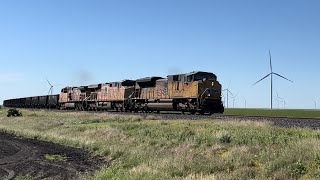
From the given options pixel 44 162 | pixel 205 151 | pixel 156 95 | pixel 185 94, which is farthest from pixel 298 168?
pixel 156 95

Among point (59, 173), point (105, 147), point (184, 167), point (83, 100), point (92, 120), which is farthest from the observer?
point (83, 100)

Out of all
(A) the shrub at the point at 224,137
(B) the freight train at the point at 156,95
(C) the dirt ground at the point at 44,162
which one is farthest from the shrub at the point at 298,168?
(B) the freight train at the point at 156,95

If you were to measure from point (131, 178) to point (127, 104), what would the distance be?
3530 cm

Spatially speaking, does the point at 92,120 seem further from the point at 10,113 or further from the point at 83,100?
the point at 83,100

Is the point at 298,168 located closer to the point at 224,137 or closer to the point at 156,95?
the point at 224,137

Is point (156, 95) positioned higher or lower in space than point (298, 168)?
higher

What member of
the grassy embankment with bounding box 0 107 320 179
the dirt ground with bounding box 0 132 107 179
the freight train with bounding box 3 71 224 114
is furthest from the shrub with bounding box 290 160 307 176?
the freight train with bounding box 3 71 224 114

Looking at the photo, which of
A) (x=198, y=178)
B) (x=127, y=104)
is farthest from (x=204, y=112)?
(x=198, y=178)

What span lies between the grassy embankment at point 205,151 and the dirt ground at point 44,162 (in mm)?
1033

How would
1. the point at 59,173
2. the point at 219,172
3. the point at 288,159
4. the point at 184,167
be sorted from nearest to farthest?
the point at 288,159 → the point at 219,172 → the point at 184,167 → the point at 59,173

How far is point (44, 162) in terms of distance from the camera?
19.9 m

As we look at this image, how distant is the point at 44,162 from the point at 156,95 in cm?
Answer: 2398

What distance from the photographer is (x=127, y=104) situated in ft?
163

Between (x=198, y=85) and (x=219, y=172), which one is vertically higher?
(x=198, y=85)
